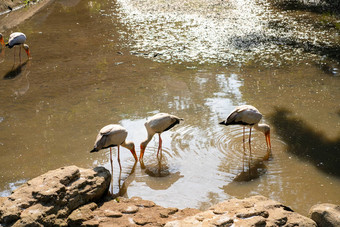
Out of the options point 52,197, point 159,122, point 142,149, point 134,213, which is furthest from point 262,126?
point 52,197

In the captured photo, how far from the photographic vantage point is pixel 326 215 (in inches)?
184

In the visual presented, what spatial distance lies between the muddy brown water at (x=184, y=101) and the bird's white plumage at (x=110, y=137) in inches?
20.8

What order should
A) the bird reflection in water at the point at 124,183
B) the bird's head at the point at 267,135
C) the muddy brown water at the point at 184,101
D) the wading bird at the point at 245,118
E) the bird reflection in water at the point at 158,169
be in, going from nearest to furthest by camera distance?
the bird reflection in water at the point at 124,183
the muddy brown water at the point at 184,101
the bird reflection in water at the point at 158,169
the wading bird at the point at 245,118
the bird's head at the point at 267,135

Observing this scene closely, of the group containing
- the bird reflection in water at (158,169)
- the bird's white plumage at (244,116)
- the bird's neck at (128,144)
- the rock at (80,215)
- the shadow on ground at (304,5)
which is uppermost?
the shadow on ground at (304,5)

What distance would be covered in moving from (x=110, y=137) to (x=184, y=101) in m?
2.70

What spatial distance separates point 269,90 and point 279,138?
196cm

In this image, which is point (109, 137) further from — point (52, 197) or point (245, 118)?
point (245, 118)

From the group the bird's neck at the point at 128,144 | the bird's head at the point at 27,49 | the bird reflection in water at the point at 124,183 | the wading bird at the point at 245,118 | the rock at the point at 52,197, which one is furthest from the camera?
the bird's head at the point at 27,49

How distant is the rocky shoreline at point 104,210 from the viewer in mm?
4584

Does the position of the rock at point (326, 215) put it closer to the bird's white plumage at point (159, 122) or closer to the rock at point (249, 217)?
the rock at point (249, 217)

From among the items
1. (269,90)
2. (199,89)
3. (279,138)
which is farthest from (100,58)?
(279,138)

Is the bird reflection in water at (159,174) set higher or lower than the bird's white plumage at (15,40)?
lower

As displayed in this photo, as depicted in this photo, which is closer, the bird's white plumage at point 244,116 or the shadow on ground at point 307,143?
the shadow on ground at point 307,143

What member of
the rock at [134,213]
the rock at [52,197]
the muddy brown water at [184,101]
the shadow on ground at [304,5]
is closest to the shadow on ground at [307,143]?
the muddy brown water at [184,101]
